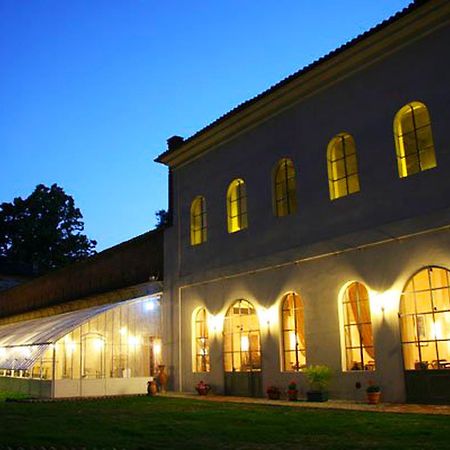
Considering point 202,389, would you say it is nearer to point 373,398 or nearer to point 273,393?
point 273,393

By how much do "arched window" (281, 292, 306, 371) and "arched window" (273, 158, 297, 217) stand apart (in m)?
2.35

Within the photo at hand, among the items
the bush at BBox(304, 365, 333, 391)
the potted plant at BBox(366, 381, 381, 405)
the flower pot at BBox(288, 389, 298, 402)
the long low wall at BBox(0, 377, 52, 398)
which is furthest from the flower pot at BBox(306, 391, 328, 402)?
the long low wall at BBox(0, 377, 52, 398)

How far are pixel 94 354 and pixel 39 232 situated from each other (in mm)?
36428

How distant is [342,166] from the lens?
15.2 meters

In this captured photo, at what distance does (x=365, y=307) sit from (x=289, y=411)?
124 inches

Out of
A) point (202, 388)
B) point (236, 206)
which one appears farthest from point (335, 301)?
point (202, 388)

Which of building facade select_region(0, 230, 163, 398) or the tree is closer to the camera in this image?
building facade select_region(0, 230, 163, 398)

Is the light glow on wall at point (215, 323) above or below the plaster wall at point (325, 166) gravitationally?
below

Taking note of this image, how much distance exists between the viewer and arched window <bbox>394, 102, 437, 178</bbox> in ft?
43.5

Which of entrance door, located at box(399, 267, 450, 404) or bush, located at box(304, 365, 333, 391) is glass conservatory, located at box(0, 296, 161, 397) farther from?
entrance door, located at box(399, 267, 450, 404)

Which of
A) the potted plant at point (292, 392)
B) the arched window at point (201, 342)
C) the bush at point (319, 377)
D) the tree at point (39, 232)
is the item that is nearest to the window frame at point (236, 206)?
the arched window at point (201, 342)

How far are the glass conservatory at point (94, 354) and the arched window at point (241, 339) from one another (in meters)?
3.56

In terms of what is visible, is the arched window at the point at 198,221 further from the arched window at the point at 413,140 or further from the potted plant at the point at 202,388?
the arched window at the point at 413,140

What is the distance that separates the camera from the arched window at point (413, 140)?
43.5ft
